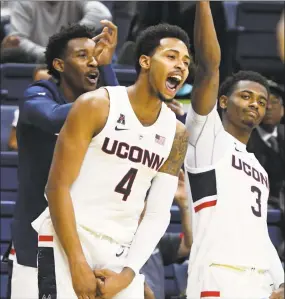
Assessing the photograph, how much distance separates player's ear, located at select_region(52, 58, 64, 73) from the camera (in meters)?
3.77

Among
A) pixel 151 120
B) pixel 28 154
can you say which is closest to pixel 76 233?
pixel 151 120

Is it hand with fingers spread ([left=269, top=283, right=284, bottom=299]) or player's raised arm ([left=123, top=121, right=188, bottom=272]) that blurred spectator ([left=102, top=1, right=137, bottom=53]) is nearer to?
hand with fingers spread ([left=269, top=283, right=284, bottom=299])

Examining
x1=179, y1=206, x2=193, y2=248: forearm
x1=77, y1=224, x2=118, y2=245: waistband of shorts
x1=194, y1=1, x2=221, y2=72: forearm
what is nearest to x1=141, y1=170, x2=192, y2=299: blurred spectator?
x1=179, y1=206, x2=193, y2=248: forearm

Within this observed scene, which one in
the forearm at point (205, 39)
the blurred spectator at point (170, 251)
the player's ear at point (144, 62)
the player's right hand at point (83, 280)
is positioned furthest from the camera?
the blurred spectator at point (170, 251)

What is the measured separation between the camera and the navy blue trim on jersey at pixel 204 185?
3.62m

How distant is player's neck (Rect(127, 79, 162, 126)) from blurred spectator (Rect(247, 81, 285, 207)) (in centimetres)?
255

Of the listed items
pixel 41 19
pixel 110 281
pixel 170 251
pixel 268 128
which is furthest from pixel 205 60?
pixel 41 19

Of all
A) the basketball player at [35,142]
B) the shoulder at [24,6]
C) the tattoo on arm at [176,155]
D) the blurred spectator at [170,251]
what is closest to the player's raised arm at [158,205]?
the tattoo on arm at [176,155]

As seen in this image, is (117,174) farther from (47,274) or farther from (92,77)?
(92,77)

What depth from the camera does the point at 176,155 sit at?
10.3 feet

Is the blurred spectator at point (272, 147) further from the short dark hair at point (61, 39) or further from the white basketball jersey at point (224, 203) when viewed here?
the short dark hair at point (61, 39)

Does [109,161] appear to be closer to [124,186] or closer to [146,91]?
[124,186]

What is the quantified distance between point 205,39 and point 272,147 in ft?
8.53

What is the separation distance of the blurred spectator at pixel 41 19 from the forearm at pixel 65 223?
3685 millimetres
